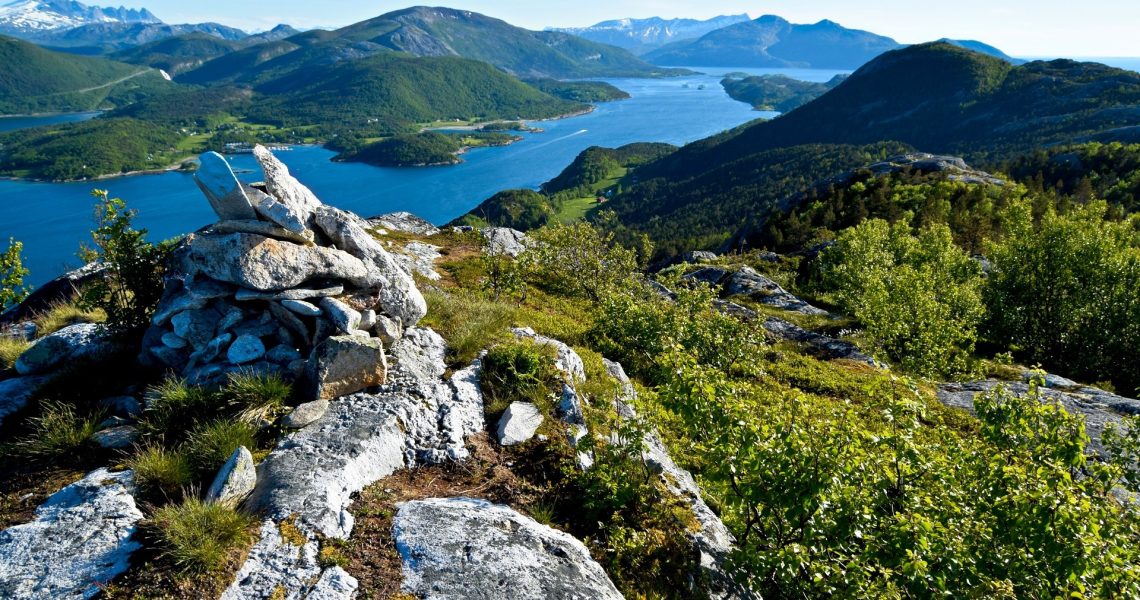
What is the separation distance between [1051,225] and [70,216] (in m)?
262

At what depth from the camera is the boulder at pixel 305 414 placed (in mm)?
10570

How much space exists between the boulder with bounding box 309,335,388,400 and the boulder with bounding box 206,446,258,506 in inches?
94.6

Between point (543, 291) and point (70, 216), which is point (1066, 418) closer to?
point (543, 291)

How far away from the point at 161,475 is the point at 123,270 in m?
7.65

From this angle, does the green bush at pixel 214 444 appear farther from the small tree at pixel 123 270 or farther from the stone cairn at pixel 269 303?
the small tree at pixel 123 270

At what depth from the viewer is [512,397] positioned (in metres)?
13.1

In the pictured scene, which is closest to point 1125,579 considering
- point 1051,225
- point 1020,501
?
point 1020,501

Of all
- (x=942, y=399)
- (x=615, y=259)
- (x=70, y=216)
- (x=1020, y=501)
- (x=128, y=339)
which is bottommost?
(x=70, y=216)

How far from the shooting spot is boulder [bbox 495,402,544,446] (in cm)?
1180

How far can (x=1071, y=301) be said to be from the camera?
3080cm

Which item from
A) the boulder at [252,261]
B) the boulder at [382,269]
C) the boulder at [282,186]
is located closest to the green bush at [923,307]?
the boulder at [382,269]

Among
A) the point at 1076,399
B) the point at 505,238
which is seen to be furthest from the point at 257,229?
the point at 505,238

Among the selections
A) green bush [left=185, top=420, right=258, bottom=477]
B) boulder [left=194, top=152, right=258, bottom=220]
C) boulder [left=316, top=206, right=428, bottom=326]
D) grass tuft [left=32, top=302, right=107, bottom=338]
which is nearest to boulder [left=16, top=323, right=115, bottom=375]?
grass tuft [left=32, top=302, right=107, bottom=338]

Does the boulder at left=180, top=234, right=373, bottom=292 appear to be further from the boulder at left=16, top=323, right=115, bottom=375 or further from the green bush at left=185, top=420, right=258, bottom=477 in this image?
the green bush at left=185, top=420, right=258, bottom=477
